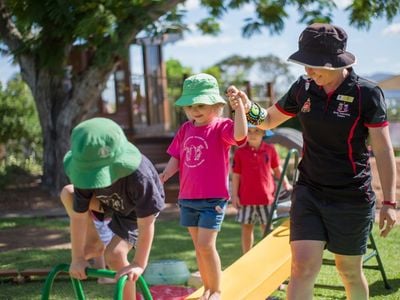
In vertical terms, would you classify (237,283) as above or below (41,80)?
below

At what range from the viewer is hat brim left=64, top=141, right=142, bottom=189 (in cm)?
278

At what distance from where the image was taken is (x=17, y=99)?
17500 mm

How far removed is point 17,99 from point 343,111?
15.4m

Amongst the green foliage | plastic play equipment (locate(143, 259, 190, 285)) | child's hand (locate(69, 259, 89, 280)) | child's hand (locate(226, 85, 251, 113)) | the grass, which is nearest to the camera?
child's hand (locate(69, 259, 89, 280))

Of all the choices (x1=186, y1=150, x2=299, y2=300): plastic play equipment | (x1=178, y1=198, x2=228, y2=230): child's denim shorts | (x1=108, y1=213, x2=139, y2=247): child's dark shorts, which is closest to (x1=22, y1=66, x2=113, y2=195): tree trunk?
(x1=186, y1=150, x2=299, y2=300): plastic play equipment

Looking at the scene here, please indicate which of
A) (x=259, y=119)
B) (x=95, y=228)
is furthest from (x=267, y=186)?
(x=95, y=228)

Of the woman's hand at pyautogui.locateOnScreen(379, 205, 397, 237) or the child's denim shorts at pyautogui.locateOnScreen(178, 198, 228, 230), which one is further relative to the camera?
the child's denim shorts at pyautogui.locateOnScreen(178, 198, 228, 230)

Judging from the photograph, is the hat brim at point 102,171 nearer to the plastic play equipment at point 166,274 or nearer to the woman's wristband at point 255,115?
the woman's wristband at point 255,115

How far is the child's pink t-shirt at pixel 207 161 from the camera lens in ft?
13.3

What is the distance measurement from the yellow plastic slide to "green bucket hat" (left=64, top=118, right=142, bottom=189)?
1.48 m

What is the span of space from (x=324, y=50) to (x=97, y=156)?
1.28 meters

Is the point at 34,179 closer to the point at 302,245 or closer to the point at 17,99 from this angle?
the point at 17,99

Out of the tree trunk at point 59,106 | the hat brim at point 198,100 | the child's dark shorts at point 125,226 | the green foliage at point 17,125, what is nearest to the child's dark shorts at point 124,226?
the child's dark shorts at point 125,226

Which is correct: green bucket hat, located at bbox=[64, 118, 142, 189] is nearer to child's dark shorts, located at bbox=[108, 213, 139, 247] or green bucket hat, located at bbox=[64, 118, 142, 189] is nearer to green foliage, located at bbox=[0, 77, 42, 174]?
Result: child's dark shorts, located at bbox=[108, 213, 139, 247]
